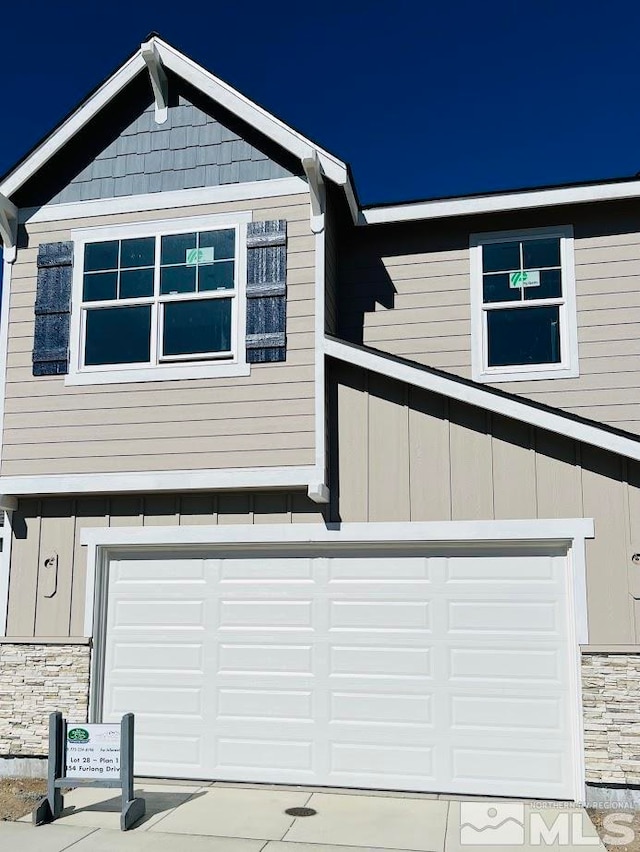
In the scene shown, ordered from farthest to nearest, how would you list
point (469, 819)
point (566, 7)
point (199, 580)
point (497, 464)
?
point (566, 7), point (199, 580), point (497, 464), point (469, 819)

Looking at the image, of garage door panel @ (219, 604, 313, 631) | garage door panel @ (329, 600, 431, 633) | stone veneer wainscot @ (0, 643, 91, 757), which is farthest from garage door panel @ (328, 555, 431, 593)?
stone veneer wainscot @ (0, 643, 91, 757)

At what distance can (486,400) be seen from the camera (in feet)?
24.8

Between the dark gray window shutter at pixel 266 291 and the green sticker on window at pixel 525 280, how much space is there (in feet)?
8.23

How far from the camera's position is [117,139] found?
29.7 ft

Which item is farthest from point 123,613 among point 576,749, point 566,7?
point 566,7

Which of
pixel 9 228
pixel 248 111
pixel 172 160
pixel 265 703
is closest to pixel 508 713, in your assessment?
pixel 265 703

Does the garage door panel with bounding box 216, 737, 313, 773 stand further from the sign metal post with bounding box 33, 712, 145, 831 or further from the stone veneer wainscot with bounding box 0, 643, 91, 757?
the stone veneer wainscot with bounding box 0, 643, 91, 757

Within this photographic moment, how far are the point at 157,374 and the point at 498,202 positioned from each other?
4027 mm

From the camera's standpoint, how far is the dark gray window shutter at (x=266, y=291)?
324 inches

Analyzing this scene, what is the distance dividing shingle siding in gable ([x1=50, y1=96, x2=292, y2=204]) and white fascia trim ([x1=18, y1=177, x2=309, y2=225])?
0.07 meters

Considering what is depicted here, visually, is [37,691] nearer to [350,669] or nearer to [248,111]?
[350,669]

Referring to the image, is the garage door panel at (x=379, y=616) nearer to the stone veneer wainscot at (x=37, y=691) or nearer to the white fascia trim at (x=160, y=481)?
the white fascia trim at (x=160, y=481)

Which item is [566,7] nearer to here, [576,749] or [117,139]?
[117,139]

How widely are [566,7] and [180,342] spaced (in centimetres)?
598
